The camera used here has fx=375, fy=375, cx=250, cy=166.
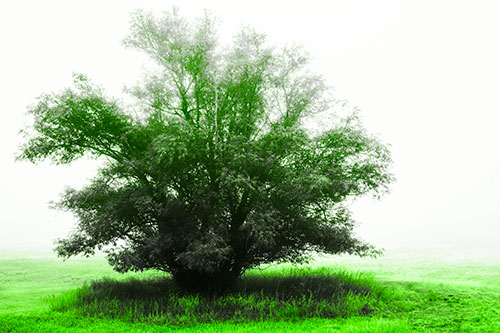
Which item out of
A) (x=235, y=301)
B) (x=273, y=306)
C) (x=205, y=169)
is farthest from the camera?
(x=205, y=169)

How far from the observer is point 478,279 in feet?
70.4

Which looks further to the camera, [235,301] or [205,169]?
[205,169]

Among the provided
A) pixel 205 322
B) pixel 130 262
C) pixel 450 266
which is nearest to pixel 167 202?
pixel 130 262

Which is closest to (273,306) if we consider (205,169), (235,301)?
(235,301)

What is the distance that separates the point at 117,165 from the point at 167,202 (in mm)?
3326

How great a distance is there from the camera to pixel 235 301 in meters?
15.5

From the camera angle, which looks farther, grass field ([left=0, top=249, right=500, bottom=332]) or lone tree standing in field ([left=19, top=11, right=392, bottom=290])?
lone tree standing in field ([left=19, top=11, right=392, bottom=290])

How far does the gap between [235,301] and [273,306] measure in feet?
5.86

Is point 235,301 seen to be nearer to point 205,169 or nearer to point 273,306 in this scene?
point 273,306

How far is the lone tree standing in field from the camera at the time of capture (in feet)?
53.3

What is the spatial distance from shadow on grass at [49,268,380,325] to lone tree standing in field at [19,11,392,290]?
4.62 ft

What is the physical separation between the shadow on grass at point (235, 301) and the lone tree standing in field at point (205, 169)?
1.41 meters

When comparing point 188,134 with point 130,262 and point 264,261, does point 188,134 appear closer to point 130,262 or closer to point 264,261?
point 130,262

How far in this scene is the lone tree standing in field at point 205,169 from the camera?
16234mm
